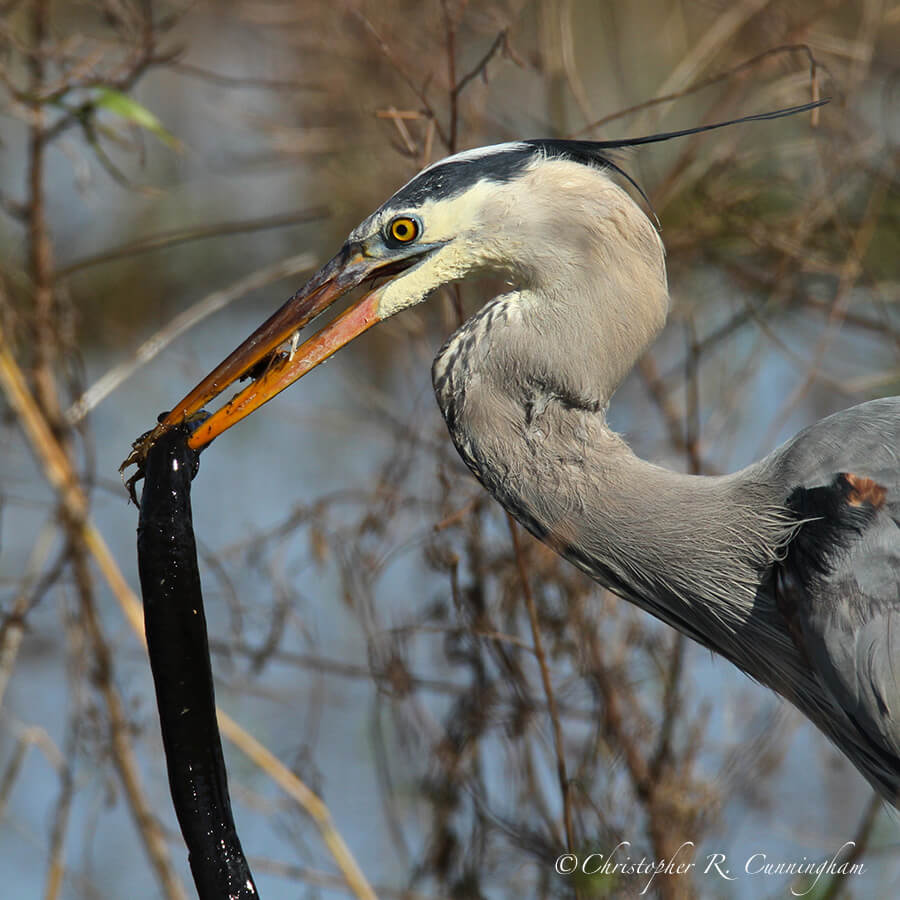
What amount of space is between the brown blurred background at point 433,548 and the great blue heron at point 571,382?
40 centimetres

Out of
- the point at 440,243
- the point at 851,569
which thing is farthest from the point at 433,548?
the point at 851,569

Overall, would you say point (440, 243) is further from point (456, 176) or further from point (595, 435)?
point (595, 435)

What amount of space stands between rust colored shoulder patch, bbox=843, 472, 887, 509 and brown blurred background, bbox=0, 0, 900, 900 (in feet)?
2.69

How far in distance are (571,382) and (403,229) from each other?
0.37 meters

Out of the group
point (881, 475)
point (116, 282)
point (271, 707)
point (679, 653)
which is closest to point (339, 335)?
point (881, 475)

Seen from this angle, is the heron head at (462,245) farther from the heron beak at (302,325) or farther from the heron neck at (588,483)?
the heron neck at (588,483)

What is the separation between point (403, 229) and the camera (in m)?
2.14

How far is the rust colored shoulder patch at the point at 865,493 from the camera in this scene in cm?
203

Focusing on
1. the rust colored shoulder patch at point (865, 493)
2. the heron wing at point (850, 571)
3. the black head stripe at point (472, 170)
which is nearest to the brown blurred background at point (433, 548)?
the black head stripe at point (472, 170)

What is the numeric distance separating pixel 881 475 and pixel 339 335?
89cm

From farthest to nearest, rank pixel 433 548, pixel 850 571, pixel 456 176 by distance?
pixel 433 548 → pixel 456 176 → pixel 850 571

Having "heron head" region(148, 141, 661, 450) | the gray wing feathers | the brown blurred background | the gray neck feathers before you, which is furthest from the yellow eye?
the gray wing feathers

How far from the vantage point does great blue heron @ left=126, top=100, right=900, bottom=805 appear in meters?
2.12

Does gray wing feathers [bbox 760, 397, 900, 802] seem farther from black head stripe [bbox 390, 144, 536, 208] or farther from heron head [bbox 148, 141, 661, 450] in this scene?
black head stripe [bbox 390, 144, 536, 208]
